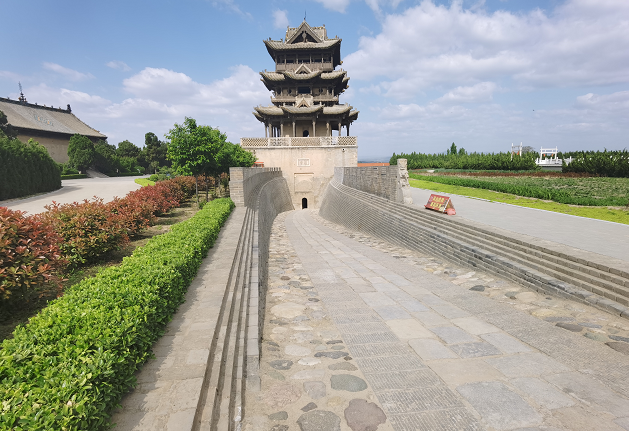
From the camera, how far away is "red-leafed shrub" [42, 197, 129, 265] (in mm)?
6035

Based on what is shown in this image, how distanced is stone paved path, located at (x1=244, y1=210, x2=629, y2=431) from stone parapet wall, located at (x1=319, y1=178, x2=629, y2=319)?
0.86 feet

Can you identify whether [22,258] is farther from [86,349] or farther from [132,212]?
[132,212]

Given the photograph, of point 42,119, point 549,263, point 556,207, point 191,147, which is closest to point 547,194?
point 556,207

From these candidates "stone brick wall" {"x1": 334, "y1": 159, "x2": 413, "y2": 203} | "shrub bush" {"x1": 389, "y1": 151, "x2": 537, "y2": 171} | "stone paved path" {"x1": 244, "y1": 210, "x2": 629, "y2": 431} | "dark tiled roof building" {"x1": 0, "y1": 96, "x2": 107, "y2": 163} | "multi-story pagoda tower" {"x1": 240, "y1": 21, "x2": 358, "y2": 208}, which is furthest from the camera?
"dark tiled roof building" {"x1": 0, "y1": 96, "x2": 107, "y2": 163}

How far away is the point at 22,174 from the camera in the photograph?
18406mm

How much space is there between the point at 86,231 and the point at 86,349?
4.57 metres

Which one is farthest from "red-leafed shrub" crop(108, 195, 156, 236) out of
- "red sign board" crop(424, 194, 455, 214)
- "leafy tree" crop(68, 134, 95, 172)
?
"leafy tree" crop(68, 134, 95, 172)

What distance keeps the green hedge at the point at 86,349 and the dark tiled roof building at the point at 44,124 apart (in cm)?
4591

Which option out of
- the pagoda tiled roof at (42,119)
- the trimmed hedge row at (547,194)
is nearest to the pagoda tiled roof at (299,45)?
the trimmed hedge row at (547,194)

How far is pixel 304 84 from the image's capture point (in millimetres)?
34906

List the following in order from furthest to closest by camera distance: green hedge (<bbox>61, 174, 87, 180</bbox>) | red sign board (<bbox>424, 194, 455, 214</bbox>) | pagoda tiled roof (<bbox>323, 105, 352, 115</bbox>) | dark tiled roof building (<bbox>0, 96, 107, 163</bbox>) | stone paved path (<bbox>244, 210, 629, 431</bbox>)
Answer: dark tiled roof building (<bbox>0, 96, 107, 163</bbox>) < pagoda tiled roof (<bbox>323, 105, 352, 115</bbox>) < green hedge (<bbox>61, 174, 87, 180</bbox>) < red sign board (<bbox>424, 194, 455, 214</bbox>) < stone paved path (<bbox>244, 210, 629, 431</bbox>)

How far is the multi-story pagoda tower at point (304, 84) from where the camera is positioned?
109 ft

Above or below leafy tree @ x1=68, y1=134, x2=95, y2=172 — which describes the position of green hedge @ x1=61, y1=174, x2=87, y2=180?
below

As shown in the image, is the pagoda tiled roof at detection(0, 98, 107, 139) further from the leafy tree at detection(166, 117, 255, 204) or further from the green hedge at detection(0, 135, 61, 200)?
the leafy tree at detection(166, 117, 255, 204)
